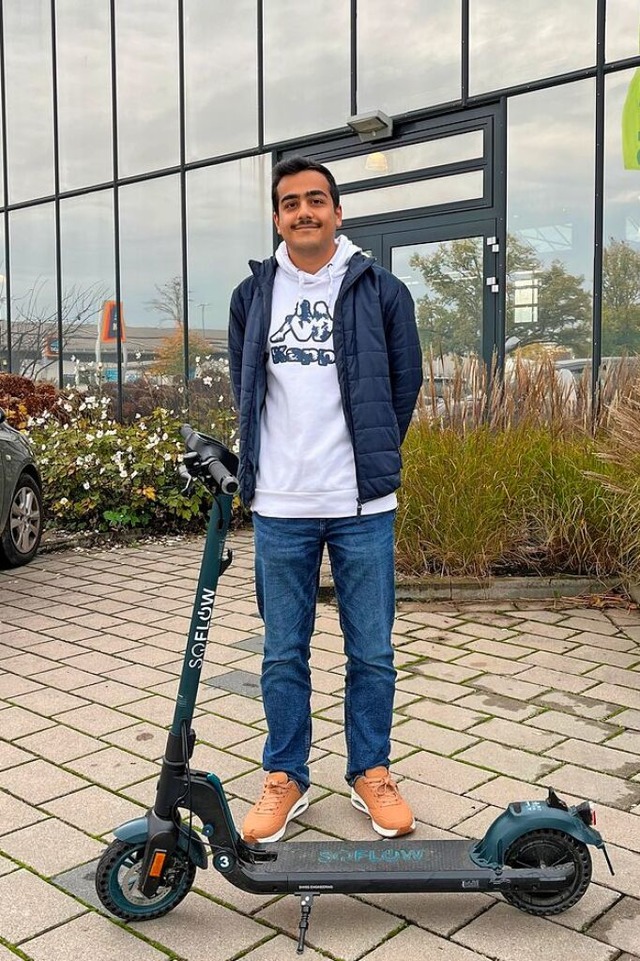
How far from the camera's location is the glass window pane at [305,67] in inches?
421

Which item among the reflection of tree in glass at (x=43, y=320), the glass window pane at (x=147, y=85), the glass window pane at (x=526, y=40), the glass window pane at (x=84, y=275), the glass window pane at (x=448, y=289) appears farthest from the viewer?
the reflection of tree in glass at (x=43, y=320)

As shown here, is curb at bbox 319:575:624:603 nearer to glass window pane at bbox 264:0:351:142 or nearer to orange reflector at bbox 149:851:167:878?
orange reflector at bbox 149:851:167:878

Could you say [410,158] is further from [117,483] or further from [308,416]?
[308,416]

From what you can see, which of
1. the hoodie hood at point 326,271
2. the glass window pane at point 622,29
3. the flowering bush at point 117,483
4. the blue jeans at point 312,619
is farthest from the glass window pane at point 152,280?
the blue jeans at point 312,619

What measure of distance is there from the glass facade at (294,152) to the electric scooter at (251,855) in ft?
16.2

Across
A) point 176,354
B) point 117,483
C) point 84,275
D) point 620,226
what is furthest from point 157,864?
point 84,275

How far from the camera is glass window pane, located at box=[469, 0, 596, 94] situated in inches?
344

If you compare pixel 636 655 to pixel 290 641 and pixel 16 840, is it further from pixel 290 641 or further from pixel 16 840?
pixel 16 840

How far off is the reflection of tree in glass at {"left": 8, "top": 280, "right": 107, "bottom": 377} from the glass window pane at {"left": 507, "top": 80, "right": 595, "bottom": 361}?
21.2ft

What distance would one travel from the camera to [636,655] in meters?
4.92

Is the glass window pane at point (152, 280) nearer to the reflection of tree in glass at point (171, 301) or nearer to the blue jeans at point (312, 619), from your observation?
the reflection of tree in glass at point (171, 301)

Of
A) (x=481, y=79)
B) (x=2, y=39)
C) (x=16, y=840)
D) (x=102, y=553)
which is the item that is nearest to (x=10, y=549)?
(x=102, y=553)

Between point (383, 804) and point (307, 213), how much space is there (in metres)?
1.79

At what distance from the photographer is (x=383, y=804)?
3.06 m
